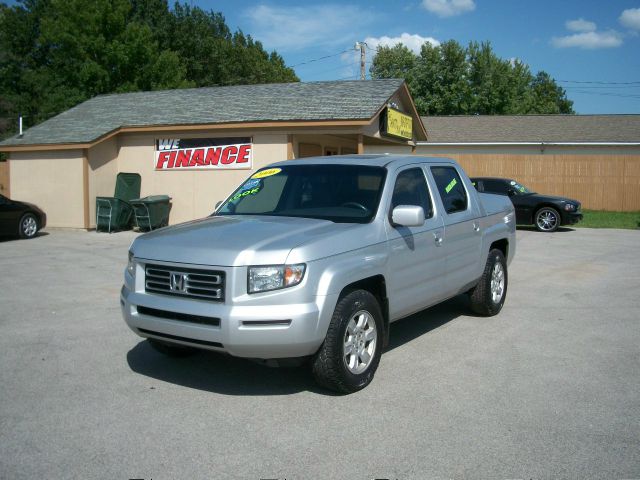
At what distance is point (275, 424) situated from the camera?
4453mm

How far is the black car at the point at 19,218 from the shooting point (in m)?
16.0

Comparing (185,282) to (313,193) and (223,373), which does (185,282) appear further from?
(313,193)

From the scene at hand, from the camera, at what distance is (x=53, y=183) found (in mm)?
19062

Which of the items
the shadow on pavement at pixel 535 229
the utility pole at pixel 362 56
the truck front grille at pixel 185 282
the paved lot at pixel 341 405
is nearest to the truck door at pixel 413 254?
the paved lot at pixel 341 405

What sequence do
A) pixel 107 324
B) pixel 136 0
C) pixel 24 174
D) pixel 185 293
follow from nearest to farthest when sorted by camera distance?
pixel 185 293
pixel 107 324
pixel 24 174
pixel 136 0

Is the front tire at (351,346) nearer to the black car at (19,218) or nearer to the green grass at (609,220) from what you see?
the black car at (19,218)

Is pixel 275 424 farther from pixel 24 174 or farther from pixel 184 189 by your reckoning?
pixel 24 174

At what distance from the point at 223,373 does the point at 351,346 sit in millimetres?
1246

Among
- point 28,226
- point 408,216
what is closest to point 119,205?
point 28,226

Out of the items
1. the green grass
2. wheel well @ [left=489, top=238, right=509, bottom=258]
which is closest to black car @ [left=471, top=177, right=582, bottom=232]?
the green grass

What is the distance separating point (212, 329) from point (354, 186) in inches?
81.8

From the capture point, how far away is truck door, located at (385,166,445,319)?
5.56 meters

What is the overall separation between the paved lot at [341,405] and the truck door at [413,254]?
0.59 meters

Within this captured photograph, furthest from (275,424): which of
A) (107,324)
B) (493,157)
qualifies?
(493,157)
